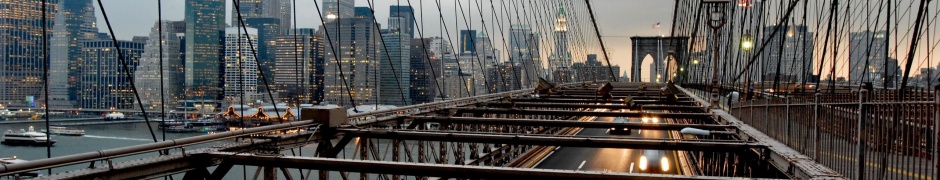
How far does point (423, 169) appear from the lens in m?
6.82

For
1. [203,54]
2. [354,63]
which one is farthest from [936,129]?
[354,63]

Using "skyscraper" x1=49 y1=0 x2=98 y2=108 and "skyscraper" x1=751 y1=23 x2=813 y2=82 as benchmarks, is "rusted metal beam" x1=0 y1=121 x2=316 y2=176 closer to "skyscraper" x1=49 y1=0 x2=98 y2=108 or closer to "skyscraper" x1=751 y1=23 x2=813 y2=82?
"skyscraper" x1=751 y1=23 x2=813 y2=82

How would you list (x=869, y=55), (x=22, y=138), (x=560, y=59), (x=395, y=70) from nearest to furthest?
(x=22, y=138) → (x=869, y=55) → (x=395, y=70) → (x=560, y=59)

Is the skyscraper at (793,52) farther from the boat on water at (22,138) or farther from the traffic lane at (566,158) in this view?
the boat on water at (22,138)

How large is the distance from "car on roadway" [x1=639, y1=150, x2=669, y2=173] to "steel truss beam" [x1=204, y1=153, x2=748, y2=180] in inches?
712

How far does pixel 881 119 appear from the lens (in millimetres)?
6000

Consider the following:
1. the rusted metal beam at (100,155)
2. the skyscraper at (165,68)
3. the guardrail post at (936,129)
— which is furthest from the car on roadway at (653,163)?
the guardrail post at (936,129)

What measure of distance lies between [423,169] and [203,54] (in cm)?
1866

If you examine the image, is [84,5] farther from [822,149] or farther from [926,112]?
[926,112]

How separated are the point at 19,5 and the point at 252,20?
19893mm

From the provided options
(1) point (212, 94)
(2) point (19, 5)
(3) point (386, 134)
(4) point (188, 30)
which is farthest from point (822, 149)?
(4) point (188, 30)

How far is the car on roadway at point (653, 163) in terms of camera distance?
24078 millimetres

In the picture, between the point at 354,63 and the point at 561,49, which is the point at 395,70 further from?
the point at 561,49

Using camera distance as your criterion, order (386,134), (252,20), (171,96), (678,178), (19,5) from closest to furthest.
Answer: (678,178)
(386,134)
(19,5)
(171,96)
(252,20)
